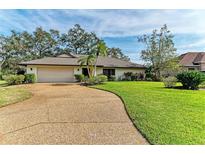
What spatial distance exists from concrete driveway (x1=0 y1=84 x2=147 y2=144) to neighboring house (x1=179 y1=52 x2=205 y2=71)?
91.0ft

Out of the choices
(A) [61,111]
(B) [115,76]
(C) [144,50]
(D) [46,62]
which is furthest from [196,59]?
(A) [61,111]

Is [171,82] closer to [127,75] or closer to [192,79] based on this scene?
[192,79]

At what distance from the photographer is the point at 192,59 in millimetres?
34938

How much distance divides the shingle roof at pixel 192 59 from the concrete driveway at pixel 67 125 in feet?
92.1

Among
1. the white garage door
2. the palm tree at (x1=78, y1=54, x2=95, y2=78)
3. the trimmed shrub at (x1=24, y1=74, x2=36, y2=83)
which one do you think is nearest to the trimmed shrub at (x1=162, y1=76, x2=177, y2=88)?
the palm tree at (x1=78, y1=54, x2=95, y2=78)

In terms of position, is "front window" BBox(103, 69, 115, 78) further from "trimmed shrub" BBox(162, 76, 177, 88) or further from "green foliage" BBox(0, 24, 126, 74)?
"trimmed shrub" BBox(162, 76, 177, 88)

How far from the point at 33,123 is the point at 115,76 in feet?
72.4

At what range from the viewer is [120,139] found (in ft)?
17.4

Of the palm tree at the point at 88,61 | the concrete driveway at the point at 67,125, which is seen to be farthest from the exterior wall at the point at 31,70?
the concrete driveway at the point at 67,125

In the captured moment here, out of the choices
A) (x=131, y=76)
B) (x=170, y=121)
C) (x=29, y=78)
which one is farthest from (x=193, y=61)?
(x=170, y=121)

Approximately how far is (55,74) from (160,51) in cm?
1370

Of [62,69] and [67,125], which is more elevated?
[62,69]

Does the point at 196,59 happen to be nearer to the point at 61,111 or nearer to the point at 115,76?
the point at 115,76

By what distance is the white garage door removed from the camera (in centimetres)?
2455
